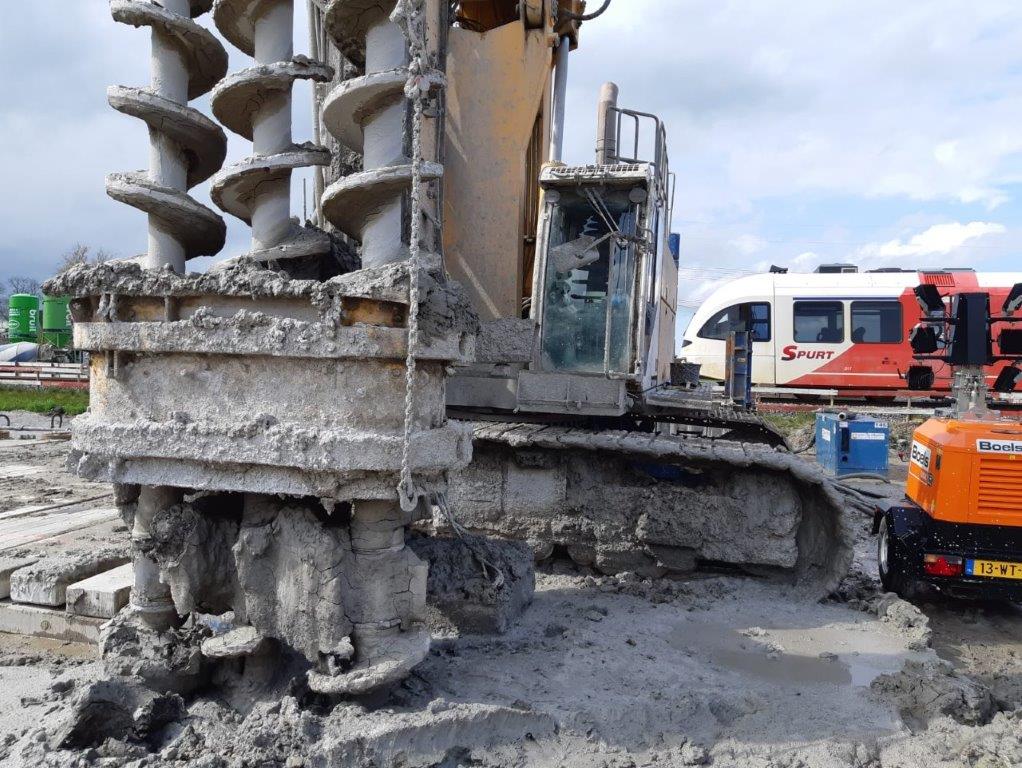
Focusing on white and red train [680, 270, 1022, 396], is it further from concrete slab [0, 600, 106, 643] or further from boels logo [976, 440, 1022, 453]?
concrete slab [0, 600, 106, 643]

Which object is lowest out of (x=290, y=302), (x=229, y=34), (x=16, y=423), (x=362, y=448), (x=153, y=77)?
(x=16, y=423)

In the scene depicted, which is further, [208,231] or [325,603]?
[208,231]

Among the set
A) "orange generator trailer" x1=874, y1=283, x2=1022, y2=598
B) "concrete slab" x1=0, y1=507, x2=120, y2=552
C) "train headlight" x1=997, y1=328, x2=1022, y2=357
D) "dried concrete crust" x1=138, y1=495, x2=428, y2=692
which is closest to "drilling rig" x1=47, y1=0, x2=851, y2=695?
"dried concrete crust" x1=138, y1=495, x2=428, y2=692

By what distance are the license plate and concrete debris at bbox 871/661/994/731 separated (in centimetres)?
140

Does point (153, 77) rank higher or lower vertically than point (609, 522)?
higher

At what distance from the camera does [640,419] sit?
619cm

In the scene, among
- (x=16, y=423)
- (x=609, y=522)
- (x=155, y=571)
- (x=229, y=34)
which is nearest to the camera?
(x=155, y=571)

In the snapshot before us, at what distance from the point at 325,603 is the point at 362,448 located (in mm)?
626

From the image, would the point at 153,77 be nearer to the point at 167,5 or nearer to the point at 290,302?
the point at 167,5

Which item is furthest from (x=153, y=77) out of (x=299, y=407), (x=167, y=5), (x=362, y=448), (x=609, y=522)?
(x=609, y=522)

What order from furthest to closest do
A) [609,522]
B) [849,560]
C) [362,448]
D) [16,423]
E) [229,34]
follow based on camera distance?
1. [16,423]
2. [609,522]
3. [849,560]
4. [229,34]
5. [362,448]

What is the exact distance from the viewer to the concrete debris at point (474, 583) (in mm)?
3744

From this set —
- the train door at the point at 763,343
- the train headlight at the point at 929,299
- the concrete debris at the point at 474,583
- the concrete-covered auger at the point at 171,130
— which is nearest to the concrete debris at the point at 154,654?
the concrete debris at the point at 474,583

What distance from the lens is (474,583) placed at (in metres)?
3.80
